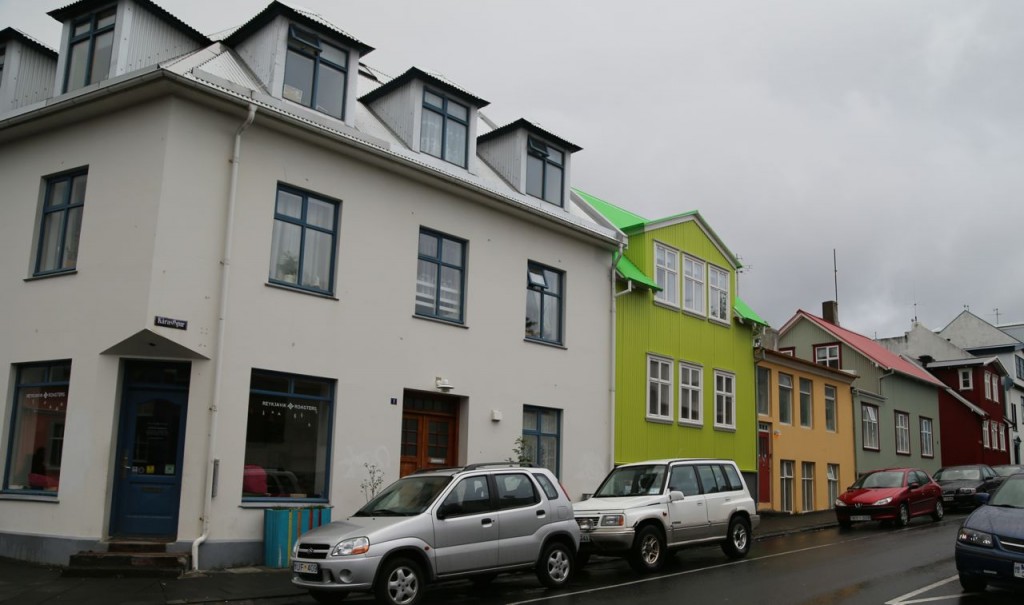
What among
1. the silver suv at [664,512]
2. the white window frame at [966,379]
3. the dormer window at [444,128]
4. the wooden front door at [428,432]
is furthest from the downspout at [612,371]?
the white window frame at [966,379]

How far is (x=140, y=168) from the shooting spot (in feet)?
43.9

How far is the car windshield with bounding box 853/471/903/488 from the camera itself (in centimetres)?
2242

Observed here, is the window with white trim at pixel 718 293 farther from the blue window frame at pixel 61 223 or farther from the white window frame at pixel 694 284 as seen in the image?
the blue window frame at pixel 61 223

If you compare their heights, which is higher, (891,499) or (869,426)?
(869,426)

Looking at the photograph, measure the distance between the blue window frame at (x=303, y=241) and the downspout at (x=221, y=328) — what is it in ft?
2.89

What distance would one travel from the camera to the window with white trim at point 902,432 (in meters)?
35.8

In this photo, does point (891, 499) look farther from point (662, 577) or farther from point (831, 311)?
point (831, 311)

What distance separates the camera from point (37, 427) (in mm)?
13828

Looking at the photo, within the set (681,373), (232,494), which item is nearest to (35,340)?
(232,494)

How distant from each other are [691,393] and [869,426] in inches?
545

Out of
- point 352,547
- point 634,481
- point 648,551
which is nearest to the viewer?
point 352,547

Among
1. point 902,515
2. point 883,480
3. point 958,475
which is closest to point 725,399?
point 883,480

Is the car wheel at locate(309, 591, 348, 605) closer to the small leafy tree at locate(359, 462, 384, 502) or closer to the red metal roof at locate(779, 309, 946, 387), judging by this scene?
the small leafy tree at locate(359, 462, 384, 502)

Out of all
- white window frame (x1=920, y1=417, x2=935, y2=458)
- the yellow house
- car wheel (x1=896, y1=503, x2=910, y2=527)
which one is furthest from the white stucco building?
white window frame (x1=920, y1=417, x2=935, y2=458)
